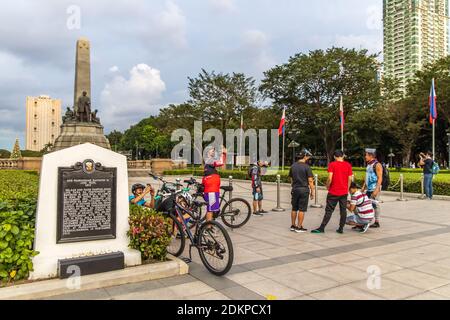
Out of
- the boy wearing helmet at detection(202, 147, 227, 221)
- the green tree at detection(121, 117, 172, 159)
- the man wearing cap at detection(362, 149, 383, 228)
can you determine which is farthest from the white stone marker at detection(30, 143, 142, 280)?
Answer: the green tree at detection(121, 117, 172, 159)

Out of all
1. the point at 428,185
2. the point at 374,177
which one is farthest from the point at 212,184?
the point at 428,185

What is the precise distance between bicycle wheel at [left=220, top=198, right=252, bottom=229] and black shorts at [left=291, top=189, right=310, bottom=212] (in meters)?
1.24

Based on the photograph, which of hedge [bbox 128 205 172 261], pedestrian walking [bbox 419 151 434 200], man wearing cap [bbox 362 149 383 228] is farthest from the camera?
pedestrian walking [bbox 419 151 434 200]

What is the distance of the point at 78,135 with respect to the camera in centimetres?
2988

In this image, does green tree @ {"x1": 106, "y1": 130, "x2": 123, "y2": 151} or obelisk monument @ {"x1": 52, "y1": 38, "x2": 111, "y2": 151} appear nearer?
obelisk monument @ {"x1": 52, "y1": 38, "x2": 111, "y2": 151}

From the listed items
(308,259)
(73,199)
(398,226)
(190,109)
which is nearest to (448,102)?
(190,109)

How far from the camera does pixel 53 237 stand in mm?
4625

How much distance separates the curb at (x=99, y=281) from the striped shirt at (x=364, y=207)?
180 inches

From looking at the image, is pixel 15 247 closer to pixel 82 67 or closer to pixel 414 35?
pixel 82 67

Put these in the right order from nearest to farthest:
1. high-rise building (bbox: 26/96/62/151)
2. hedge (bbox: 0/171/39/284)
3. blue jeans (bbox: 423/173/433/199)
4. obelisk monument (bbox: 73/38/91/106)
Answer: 1. hedge (bbox: 0/171/39/284)
2. blue jeans (bbox: 423/173/433/199)
3. obelisk monument (bbox: 73/38/91/106)
4. high-rise building (bbox: 26/96/62/151)

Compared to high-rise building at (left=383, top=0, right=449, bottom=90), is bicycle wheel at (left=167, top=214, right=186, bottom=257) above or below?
below

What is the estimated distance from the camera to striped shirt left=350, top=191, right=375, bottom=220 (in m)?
7.94

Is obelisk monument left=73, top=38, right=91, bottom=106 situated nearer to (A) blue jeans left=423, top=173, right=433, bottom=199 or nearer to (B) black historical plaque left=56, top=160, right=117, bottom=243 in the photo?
(A) blue jeans left=423, top=173, right=433, bottom=199

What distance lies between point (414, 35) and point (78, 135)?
52.3 meters
